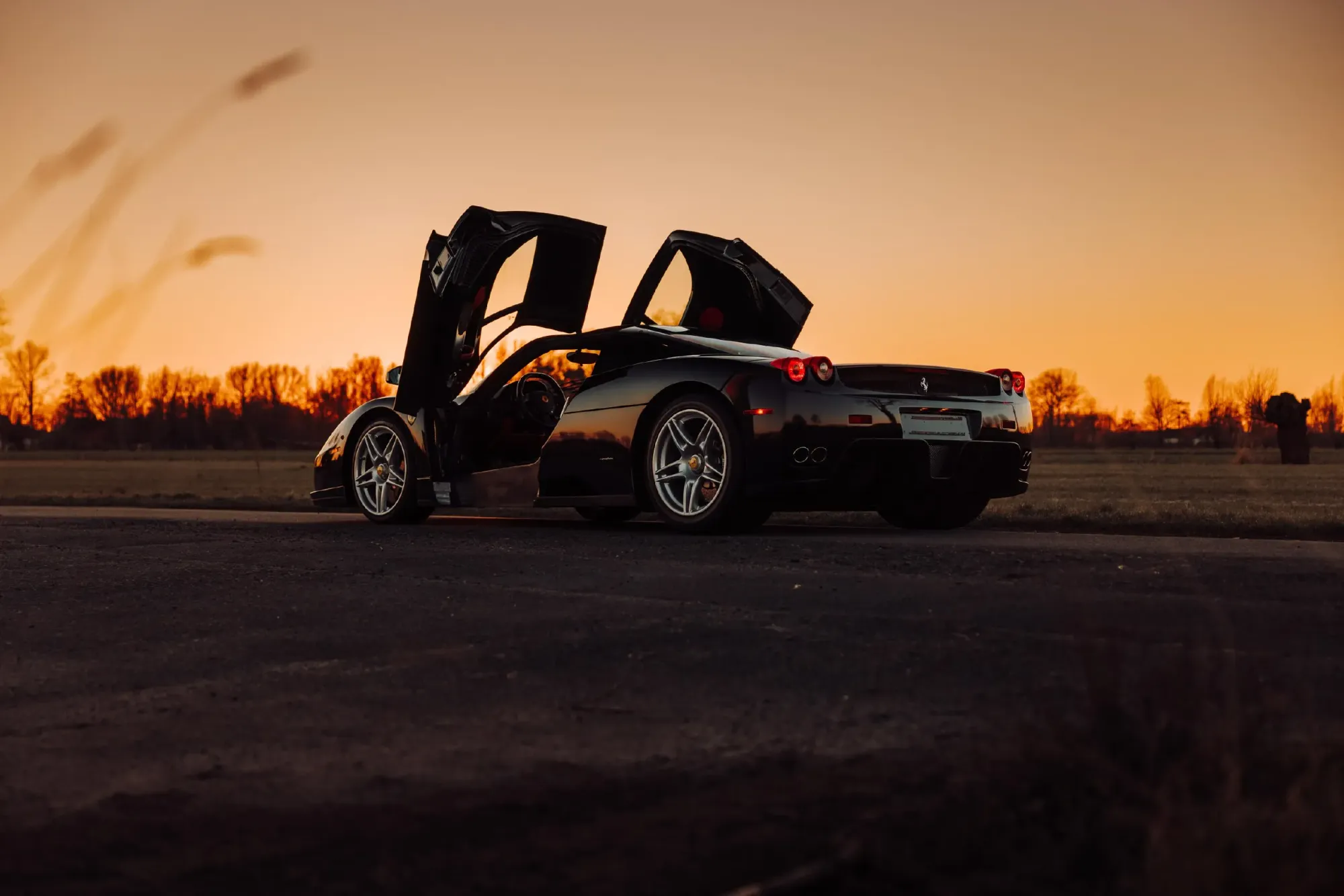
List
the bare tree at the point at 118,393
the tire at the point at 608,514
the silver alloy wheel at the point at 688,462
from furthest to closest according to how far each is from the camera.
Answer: the bare tree at the point at 118,393 < the tire at the point at 608,514 < the silver alloy wheel at the point at 688,462

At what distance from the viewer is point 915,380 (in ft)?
27.1

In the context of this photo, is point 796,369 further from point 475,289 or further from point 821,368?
point 475,289

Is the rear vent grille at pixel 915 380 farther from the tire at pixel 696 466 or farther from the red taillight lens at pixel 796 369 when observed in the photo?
the tire at pixel 696 466

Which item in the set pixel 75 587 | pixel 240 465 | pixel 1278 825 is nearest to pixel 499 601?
pixel 75 587

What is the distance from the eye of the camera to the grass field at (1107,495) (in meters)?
10.1

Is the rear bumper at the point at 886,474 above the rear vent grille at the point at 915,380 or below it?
below

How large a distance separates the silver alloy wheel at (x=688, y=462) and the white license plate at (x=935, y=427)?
1113mm

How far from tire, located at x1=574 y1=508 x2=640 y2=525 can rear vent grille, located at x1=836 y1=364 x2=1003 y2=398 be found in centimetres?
321

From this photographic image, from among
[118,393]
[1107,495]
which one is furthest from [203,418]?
[1107,495]

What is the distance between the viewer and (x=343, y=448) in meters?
10.9

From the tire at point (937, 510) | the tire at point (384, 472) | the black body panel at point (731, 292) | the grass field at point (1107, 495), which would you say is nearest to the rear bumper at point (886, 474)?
the tire at point (937, 510)

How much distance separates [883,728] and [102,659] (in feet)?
8.98

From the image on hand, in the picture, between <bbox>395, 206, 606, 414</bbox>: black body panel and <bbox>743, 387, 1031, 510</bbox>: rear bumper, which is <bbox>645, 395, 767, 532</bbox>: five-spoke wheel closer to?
<bbox>743, 387, 1031, 510</bbox>: rear bumper

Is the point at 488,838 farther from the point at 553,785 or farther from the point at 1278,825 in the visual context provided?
the point at 1278,825
